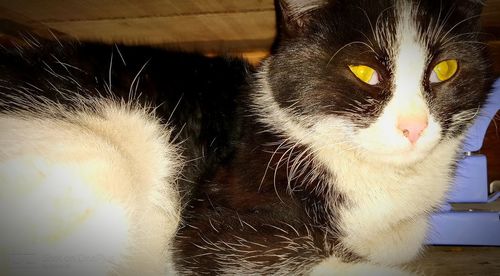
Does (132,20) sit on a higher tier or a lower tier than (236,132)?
higher

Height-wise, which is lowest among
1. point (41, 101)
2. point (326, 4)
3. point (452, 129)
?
point (41, 101)

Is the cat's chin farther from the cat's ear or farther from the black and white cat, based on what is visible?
the cat's ear

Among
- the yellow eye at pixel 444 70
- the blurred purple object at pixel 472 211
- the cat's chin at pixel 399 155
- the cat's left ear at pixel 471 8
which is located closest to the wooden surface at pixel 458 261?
the blurred purple object at pixel 472 211

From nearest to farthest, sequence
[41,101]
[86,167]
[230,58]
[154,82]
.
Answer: [86,167] < [41,101] < [154,82] < [230,58]

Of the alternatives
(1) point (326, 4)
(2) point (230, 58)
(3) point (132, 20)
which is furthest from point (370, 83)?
(3) point (132, 20)

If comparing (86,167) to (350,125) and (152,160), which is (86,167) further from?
(350,125)

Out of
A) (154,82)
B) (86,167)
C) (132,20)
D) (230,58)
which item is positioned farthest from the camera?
(132,20)

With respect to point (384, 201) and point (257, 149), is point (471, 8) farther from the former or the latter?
point (257, 149)
